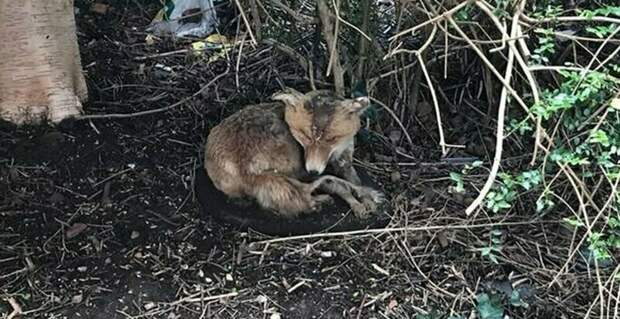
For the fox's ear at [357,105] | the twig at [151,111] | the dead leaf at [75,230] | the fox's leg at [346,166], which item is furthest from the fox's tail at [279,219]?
the twig at [151,111]

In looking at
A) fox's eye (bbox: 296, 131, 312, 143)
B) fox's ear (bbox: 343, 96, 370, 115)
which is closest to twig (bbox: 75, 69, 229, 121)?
fox's eye (bbox: 296, 131, 312, 143)

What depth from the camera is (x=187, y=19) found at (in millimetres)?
5254

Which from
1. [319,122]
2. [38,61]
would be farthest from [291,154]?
[38,61]

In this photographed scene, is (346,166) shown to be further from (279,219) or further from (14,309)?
(14,309)

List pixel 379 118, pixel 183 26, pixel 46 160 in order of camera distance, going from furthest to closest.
Answer: pixel 183 26, pixel 379 118, pixel 46 160

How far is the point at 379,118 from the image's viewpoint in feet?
14.0

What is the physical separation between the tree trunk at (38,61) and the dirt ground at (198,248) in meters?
0.12

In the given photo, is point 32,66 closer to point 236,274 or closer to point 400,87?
point 236,274

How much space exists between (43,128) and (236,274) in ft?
4.57

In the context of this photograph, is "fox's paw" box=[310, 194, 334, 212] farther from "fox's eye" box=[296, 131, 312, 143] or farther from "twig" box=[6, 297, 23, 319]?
"twig" box=[6, 297, 23, 319]

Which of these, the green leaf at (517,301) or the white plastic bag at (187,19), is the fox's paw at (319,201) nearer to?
the green leaf at (517,301)

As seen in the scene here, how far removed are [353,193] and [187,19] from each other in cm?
207

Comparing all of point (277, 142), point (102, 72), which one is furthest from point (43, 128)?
point (277, 142)

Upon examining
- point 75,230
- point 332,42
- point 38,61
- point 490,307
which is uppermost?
point 332,42
